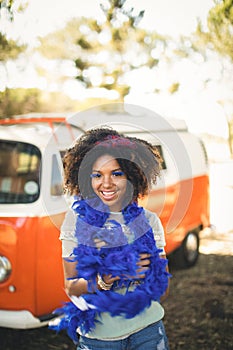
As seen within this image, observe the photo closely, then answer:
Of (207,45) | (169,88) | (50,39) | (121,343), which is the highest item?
(50,39)

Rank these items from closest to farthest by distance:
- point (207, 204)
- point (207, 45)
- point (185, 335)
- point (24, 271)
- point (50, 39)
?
point (24, 271), point (185, 335), point (207, 45), point (207, 204), point (50, 39)

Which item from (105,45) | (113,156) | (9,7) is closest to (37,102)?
(105,45)

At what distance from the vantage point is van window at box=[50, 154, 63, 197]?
10.8ft

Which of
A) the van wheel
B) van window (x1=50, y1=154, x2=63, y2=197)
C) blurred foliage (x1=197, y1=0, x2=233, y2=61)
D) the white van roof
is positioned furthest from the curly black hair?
the van wheel

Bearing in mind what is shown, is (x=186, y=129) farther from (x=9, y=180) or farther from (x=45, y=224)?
(x=45, y=224)

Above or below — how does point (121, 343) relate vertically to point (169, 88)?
below

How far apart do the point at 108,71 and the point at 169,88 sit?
56.3 inches

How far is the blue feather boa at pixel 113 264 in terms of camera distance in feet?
5.29

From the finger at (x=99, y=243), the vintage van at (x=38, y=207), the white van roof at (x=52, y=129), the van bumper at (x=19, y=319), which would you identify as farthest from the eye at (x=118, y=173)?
the van bumper at (x=19, y=319)

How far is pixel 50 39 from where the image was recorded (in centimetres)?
792

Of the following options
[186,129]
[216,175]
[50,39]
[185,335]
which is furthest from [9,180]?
[216,175]

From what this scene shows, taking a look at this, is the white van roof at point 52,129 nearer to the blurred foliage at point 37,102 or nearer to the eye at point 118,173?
the eye at point 118,173

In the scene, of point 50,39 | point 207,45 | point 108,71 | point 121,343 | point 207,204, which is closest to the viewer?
point 121,343

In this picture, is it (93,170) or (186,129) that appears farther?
(186,129)
